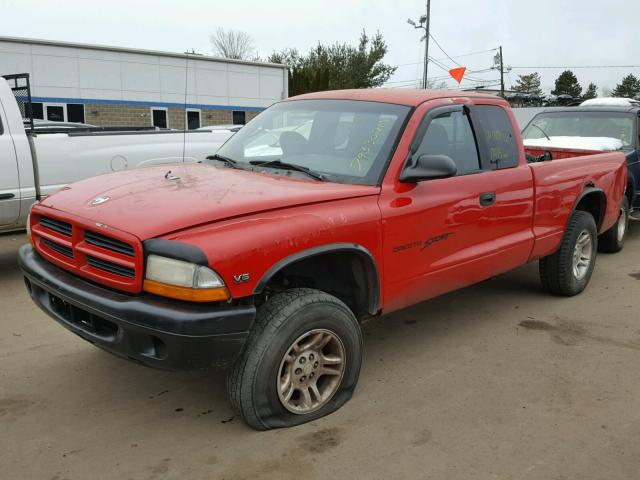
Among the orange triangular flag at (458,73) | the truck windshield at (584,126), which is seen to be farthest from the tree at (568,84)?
the truck windshield at (584,126)

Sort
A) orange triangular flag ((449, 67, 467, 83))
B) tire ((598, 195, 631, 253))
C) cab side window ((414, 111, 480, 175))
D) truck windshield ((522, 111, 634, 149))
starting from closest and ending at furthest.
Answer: cab side window ((414, 111, 480, 175)) < tire ((598, 195, 631, 253)) < truck windshield ((522, 111, 634, 149)) < orange triangular flag ((449, 67, 467, 83))

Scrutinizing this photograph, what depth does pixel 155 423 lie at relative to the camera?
331 cm

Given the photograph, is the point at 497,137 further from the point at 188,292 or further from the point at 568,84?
the point at 568,84

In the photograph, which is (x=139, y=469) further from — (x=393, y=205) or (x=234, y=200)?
(x=393, y=205)

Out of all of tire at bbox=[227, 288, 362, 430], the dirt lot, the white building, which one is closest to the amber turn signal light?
tire at bbox=[227, 288, 362, 430]

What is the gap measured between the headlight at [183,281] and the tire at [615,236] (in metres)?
6.11

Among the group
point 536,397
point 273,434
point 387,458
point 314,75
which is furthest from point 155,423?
point 314,75

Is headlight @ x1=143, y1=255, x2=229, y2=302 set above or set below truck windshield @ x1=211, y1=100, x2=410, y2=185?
below

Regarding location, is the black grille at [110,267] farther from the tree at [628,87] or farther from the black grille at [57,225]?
the tree at [628,87]

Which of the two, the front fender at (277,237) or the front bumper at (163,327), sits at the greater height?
the front fender at (277,237)

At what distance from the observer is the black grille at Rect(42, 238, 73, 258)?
3223 millimetres

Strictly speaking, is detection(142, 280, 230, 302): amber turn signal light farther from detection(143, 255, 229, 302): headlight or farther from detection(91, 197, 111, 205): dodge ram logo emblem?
detection(91, 197, 111, 205): dodge ram logo emblem

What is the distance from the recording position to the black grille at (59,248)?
10.6ft

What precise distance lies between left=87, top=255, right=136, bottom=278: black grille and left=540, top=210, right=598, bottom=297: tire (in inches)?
153
